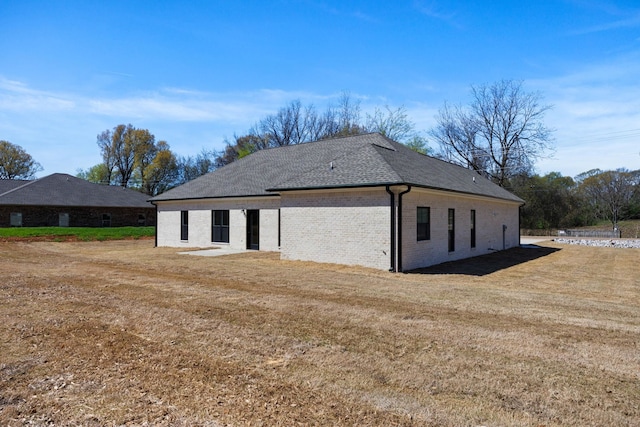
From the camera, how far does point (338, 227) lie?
1348 cm

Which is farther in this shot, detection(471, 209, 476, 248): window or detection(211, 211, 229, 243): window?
detection(211, 211, 229, 243): window

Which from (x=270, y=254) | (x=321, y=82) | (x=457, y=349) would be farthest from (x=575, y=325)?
(x=321, y=82)

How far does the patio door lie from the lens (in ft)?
62.1

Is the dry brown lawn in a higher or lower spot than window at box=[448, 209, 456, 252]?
lower

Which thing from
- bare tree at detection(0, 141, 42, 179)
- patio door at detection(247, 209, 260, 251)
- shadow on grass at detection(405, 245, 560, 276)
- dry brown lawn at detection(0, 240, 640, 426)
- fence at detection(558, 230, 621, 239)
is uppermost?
bare tree at detection(0, 141, 42, 179)

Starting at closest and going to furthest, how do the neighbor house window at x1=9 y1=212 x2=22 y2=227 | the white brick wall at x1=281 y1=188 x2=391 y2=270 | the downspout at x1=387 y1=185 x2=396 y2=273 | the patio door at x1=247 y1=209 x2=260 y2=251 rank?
the downspout at x1=387 y1=185 x2=396 y2=273 → the white brick wall at x1=281 y1=188 x2=391 y2=270 → the patio door at x1=247 y1=209 x2=260 y2=251 → the neighbor house window at x1=9 y1=212 x2=22 y2=227

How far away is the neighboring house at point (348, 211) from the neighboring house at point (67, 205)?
61.5 feet

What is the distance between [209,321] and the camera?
6.21 metres

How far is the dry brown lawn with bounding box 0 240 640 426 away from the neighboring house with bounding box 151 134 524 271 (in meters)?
3.47

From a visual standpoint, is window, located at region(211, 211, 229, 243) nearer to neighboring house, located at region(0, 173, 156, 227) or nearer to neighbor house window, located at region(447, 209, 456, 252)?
neighbor house window, located at region(447, 209, 456, 252)

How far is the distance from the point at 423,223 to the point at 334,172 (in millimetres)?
3469

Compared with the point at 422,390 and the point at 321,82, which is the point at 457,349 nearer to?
the point at 422,390

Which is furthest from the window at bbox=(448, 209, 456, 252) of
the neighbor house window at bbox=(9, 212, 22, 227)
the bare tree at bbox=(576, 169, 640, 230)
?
the bare tree at bbox=(576, 169, 640, 230)

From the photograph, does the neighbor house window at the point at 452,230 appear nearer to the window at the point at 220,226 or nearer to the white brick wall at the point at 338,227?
the white brick wall at the point at 338,227
